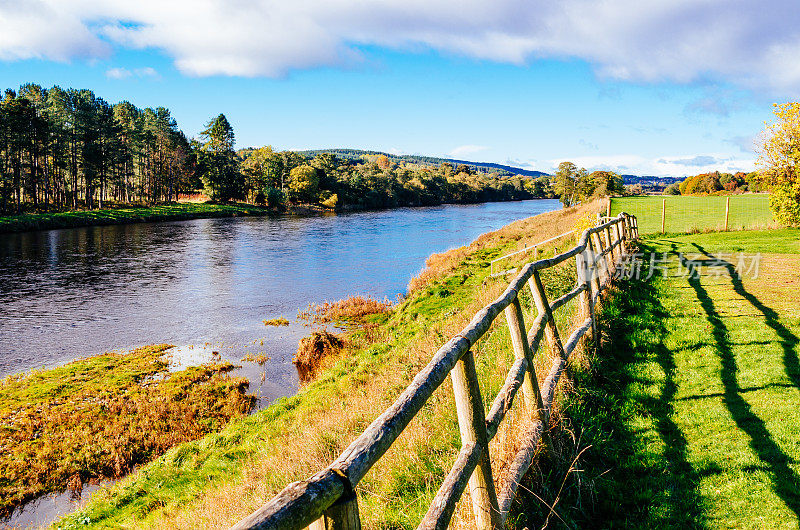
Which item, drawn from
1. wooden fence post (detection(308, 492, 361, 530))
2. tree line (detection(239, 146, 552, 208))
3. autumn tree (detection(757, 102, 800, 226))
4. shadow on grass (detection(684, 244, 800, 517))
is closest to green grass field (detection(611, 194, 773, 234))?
autumn tree (detection(757, 102, 800, 226))

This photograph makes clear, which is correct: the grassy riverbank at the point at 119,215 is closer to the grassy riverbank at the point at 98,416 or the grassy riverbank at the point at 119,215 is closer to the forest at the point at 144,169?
the forest at the point at 144,169

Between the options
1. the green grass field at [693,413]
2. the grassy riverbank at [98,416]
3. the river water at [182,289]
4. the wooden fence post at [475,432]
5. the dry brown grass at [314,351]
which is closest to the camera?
the wooden fence post at [475,432]

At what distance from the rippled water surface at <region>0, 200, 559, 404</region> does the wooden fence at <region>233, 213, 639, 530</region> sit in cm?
1202

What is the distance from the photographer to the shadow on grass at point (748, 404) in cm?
441

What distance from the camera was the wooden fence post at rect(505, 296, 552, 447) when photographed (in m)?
4.44

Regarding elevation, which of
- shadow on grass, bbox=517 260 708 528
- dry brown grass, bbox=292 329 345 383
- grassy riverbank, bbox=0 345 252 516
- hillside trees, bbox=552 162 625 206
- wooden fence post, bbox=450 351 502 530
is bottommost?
grassy riverbank, bbox=0 345 252 516

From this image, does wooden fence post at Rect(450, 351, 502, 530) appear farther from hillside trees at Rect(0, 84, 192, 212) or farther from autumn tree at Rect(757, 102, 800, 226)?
hillside trees at Rect(0, 84, 192, 212)

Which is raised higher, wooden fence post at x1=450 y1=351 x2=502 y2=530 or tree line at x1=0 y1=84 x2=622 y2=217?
tree line at x1=0 y1=84 x2=622 y2=217

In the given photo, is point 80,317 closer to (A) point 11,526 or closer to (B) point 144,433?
(B) point 144,433

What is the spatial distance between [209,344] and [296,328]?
3.70 m

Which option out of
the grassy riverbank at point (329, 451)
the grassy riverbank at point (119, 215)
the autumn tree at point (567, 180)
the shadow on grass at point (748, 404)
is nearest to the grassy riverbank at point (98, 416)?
the grassy riverbank at point (329, 451)

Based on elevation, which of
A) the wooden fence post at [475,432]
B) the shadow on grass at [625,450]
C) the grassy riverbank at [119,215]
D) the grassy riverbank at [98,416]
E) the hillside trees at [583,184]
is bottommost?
the grassy riverbank at [98,416]

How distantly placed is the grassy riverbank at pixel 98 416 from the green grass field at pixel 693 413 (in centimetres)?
1104

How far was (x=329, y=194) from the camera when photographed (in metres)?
102
